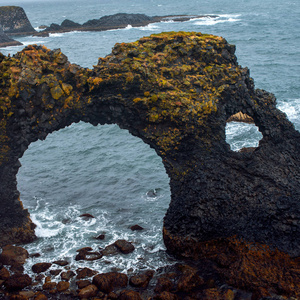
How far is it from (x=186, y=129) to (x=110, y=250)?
1068 cm

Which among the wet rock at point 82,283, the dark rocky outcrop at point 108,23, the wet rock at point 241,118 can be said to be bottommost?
the wet rock at point 82,283

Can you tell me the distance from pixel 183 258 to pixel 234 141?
68.7 feet

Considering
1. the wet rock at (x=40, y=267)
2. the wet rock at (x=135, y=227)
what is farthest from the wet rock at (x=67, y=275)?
the wet rock at (x=135, y=227)

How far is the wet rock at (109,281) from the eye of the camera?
910 inches

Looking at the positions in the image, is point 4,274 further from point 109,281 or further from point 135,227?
point 135,227

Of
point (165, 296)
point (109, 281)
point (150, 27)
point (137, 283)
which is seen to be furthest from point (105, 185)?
point (150, 27)

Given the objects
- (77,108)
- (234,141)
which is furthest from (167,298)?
(234,141)

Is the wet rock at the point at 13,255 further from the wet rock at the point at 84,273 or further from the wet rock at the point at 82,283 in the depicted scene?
the wet rock at the point at 82,283

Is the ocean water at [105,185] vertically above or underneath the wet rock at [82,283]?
above

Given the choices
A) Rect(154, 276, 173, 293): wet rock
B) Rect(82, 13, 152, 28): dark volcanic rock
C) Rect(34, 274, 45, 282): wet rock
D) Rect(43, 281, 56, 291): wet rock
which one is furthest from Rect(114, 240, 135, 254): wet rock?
Rect(82, 13, 152, 28): dark volcanic rock

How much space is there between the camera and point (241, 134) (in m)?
45.3

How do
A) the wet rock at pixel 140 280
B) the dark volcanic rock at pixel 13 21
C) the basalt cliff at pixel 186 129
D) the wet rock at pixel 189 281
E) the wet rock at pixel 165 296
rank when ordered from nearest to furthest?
the wet rock at pixel 165 296, the wet rock at pixel 189 281, the wet rock at pixel 140 280, the basalt cliff at pixel 186 129, the dark volcanic rock at pixel 13 21

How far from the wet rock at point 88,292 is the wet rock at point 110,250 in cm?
416

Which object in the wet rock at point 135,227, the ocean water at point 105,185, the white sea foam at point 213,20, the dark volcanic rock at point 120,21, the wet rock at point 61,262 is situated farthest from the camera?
the dark volcanic rock at point 120,21
